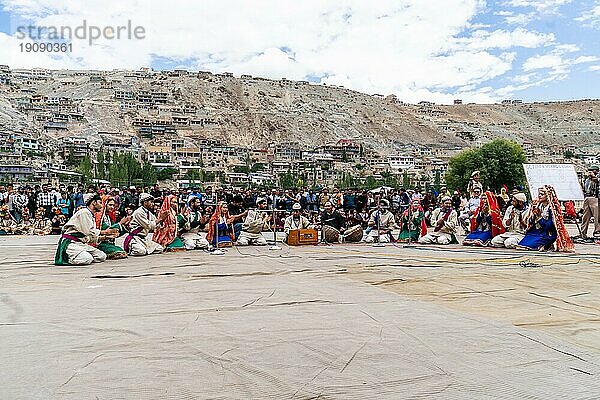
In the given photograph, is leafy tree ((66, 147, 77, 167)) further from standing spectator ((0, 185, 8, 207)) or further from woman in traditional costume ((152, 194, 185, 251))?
woman in traditional costume ((152, 194, 185, 251))

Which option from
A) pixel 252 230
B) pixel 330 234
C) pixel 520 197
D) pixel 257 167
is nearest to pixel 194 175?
pixel 257 167

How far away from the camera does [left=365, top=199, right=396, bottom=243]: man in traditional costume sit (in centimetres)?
1258

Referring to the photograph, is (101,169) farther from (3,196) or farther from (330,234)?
(330,234)

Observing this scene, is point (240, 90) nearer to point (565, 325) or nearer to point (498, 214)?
point (498, 214)

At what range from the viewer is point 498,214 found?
11.6m

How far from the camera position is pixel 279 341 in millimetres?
3666

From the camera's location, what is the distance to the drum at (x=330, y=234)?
12.4 m

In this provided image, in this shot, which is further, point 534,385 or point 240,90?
point 240,90

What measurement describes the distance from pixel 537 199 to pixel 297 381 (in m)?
8.91

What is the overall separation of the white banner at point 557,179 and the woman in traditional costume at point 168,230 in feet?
24.8

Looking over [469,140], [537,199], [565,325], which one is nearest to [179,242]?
[537,199]

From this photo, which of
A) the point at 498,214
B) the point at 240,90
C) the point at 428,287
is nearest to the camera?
the point at 428,287

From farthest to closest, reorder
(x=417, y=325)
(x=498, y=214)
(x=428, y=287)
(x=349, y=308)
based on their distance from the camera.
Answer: (x=498, y=214) < (x=428, y=287) < (x=349, y=308) < (x=417, y=325)

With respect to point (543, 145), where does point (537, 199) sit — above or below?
below
